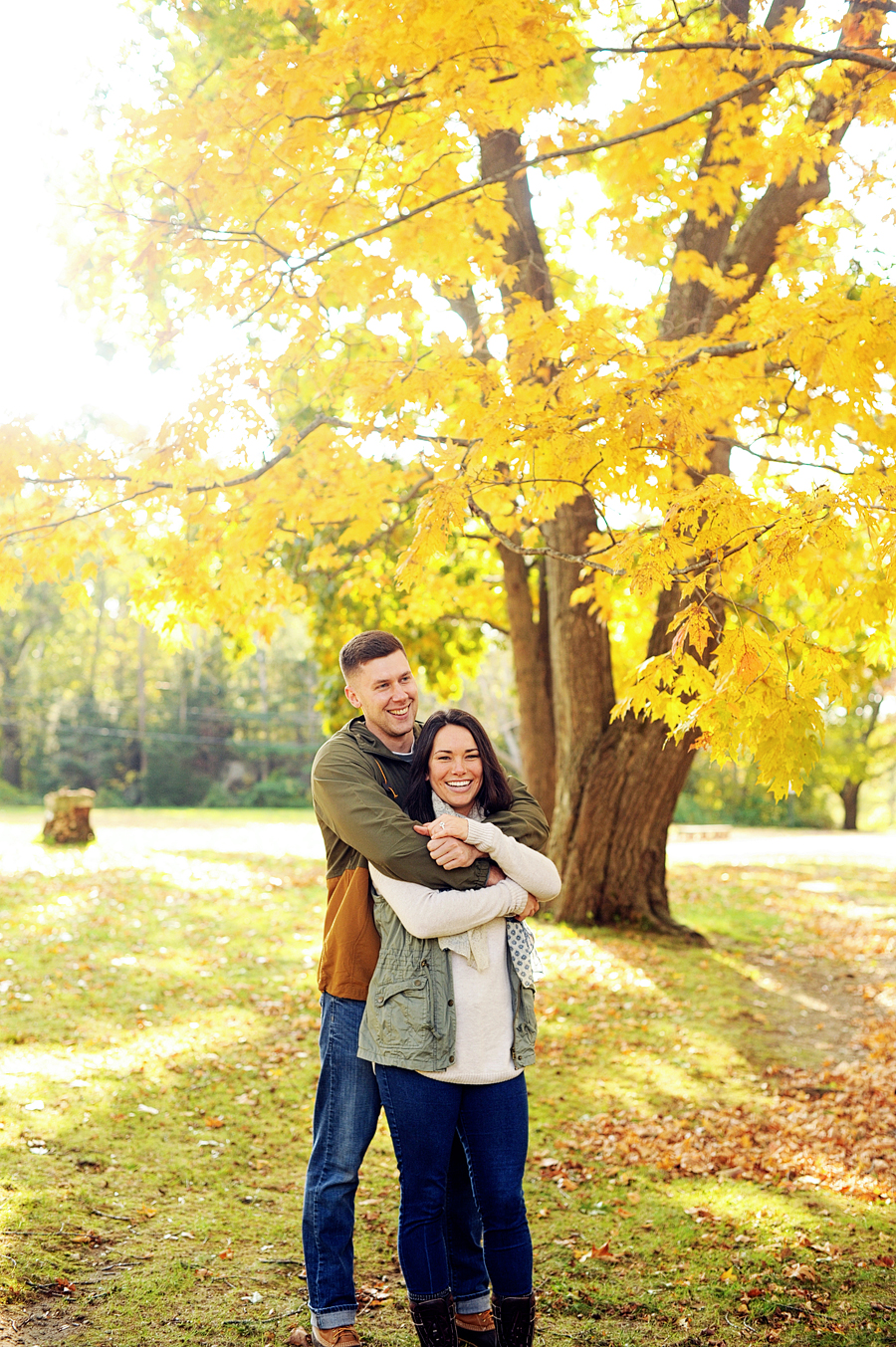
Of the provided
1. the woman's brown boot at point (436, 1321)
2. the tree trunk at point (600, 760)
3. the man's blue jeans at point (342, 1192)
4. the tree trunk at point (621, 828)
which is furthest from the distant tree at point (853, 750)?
the woman's brown boot at point (436, 1321)

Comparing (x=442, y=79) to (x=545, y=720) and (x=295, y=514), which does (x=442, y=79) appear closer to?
(x=295, y=514)

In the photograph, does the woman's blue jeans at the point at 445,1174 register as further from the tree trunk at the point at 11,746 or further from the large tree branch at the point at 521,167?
the tree trunk at the point at 11,746

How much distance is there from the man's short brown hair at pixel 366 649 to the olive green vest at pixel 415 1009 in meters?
0.70

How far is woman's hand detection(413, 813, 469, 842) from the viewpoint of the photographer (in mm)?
2688

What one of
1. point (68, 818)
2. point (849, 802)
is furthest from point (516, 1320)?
point (849, 802)

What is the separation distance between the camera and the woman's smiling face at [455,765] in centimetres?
283

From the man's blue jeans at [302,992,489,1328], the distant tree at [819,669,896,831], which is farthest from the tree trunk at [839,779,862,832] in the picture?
the man's blue jeans at [302,992,489,1328]

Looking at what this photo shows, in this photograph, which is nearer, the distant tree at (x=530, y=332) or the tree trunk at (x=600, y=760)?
the distant tree at (x=530, y=332)

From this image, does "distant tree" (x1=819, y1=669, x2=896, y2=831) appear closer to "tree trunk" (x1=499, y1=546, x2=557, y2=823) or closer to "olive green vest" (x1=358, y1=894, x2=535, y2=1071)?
"tree trunk" (x1=499, y1=546, x2=557, y2=823)

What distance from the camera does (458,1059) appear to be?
2619mm

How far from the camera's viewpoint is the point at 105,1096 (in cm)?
536

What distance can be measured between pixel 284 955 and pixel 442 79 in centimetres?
681

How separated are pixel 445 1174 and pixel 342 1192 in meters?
0.44

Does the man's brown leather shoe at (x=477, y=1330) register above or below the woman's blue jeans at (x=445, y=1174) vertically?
below
